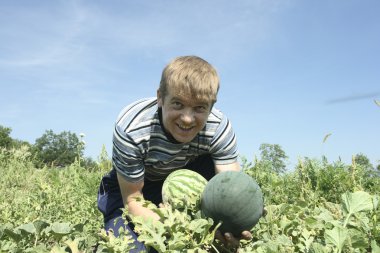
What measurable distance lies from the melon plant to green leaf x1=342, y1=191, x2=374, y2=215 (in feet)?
1.99

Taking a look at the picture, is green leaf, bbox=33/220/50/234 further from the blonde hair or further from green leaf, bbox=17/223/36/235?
the blonde hair

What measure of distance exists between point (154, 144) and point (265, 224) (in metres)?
1.17

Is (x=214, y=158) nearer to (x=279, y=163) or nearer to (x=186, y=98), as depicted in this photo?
(x=186, y=98)

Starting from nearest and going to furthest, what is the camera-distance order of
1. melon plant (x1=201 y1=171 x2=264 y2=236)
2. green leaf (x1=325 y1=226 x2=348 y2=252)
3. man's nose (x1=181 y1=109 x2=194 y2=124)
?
green leaf (x1=325 y1=226 x2=348 y2=252), melon plant (x1=201 y1=171 x2=264 y2=236), man's nose (x1=181 y1=109 x2=194 y2=124)

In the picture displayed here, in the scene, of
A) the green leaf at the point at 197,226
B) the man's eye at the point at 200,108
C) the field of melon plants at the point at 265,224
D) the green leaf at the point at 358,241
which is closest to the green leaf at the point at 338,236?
the field of melon plants at the point at 265,224

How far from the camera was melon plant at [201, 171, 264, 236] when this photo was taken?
2.61 meters

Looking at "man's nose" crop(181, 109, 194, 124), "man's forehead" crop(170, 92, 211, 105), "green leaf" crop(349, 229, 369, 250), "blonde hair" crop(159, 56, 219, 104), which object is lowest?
"green leaf" crop(349, 229, 369, 250)

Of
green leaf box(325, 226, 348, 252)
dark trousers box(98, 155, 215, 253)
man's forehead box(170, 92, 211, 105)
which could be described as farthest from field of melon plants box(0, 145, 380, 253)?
man's forehead box(170, 92, 211, 105)

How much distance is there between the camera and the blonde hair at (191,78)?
313 centimetres

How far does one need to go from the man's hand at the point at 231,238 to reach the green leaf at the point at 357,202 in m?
0.67

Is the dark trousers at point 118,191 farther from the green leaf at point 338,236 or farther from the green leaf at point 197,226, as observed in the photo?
the green leaf at point 338,236

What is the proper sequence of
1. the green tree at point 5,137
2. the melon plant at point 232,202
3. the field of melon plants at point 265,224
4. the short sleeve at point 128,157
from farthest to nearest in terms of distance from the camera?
the green tree at point 5,137 → the short sleeve at point 128,157 → the melon plant at point 232,202 → the field of melon plants at point 265,224

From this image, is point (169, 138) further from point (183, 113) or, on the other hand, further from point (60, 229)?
point (60, 229)

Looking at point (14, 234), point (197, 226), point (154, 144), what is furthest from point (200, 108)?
point (14, 234)
